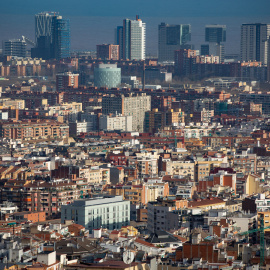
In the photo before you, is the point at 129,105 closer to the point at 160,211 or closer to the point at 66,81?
the point at 66,81

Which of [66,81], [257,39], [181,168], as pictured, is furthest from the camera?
[257,39]

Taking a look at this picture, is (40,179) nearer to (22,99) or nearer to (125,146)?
(125,146)

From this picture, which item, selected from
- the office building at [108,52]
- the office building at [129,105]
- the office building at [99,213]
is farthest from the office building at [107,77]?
the office building at [99,213]

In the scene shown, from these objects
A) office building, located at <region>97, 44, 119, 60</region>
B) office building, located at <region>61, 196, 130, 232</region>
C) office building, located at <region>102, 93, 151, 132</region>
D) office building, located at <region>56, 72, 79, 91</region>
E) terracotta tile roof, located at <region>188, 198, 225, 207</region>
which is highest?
office building, located at <region>97, 44, 119, 60</region>

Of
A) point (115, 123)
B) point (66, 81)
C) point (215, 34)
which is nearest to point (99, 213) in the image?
point (115, 123)

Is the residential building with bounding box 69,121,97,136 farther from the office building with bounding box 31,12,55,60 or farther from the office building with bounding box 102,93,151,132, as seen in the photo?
the office building with bounding box 31,12,55,60

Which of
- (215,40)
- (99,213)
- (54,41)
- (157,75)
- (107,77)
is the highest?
(215,40)

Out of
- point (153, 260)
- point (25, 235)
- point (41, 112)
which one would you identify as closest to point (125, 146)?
point (41, 112)

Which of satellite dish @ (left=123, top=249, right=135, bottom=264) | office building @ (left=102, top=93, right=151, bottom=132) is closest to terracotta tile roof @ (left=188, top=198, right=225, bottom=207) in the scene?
satellite dish @ (left=123, top=249, right=135, bottom=264)
